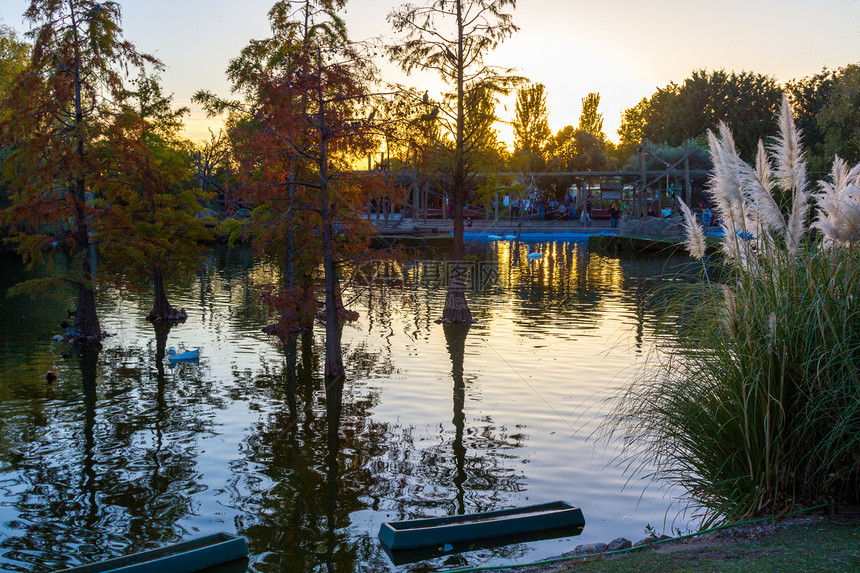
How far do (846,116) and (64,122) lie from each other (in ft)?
106

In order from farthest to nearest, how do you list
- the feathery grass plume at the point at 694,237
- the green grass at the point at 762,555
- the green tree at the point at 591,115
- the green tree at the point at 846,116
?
the green tree at the point at 591,115 → the green tree at the point at 846,116 → the feathery grass plume at the point at 694,237 → the green grass at the point at 762,555

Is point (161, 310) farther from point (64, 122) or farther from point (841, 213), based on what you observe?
A: point (841, 213)

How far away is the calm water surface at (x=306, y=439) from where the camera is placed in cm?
727

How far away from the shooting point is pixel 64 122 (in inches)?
666

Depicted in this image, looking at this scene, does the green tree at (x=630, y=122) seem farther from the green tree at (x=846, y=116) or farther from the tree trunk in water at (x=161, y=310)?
the tree trunk in water at (x=161, y=310)

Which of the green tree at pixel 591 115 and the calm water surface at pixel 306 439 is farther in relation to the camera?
the green tree at pixel 591 115

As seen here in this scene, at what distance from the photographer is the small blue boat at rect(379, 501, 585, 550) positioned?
21.7ft

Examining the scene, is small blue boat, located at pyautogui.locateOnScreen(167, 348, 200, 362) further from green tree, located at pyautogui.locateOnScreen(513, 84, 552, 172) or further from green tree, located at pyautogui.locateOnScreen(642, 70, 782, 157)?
green tree, located at pyautogui.locateOnScreen(513, 84, 552, 172)

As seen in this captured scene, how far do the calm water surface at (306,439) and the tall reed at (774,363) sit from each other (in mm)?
1495

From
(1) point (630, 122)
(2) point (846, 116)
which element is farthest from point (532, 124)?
(2) point (846, 116)

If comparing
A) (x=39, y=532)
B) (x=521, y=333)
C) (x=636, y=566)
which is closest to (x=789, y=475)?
(x=636, y=566)

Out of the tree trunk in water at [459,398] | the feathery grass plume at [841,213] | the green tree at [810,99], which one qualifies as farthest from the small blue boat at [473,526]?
the green tree at [810,99]

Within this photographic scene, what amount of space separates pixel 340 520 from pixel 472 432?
3.32m

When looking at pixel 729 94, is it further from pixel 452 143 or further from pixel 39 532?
pixel 39 532
